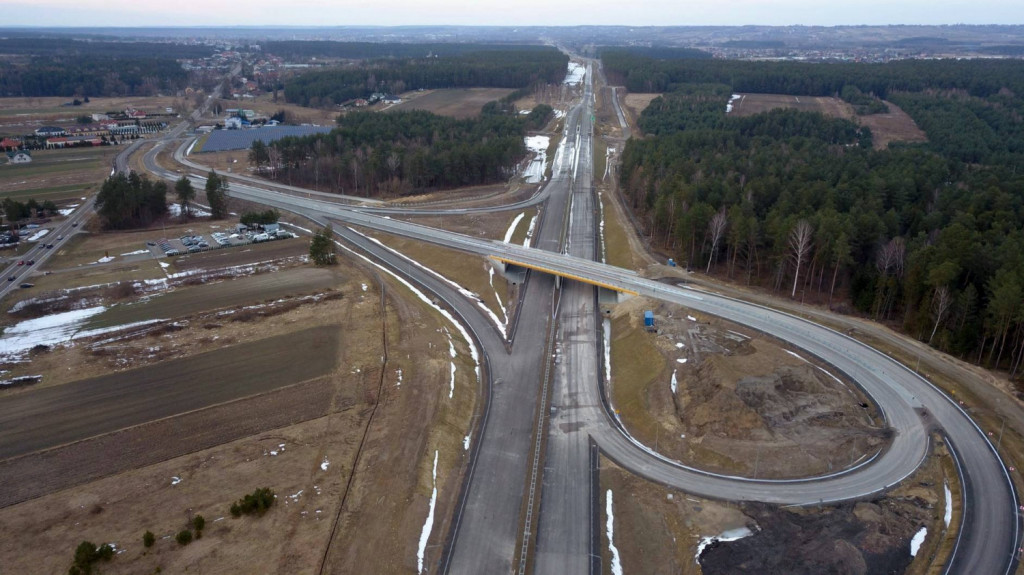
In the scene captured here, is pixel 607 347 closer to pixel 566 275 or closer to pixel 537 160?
pixel 566 275

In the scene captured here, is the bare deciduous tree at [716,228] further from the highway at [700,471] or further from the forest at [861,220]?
the highway at [700,471]

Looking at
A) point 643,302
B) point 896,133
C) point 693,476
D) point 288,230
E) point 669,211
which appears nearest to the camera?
point 693,476

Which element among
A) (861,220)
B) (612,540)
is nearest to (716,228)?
(861,220)

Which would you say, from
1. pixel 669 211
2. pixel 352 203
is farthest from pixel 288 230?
pixel 669 211

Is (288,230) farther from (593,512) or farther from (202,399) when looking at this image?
(593,512)

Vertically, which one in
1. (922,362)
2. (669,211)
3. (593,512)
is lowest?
(593,512)

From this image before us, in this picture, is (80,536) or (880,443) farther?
(880,443)
